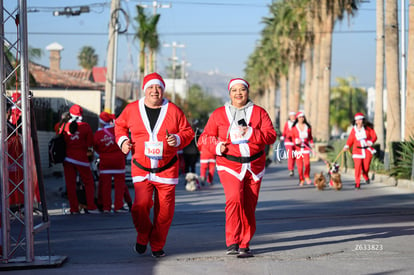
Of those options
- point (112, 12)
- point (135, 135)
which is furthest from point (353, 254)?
point (112, 12)

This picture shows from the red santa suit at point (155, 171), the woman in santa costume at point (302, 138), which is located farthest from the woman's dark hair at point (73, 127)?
the woman in santa costume at point (302, 138)

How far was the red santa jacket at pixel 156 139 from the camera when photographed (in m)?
8.74

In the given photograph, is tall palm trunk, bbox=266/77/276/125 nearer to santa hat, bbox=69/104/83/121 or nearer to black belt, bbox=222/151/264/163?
santa hat, bbox=69/104/83/121

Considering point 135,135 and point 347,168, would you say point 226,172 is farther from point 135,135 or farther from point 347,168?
point 347,168

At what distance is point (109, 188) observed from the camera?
14.8m

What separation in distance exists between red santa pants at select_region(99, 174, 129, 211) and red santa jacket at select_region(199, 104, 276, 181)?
574 centimetres

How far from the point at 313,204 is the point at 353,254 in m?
7.42

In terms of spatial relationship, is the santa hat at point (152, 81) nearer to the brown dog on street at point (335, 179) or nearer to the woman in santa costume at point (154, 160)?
the woman in santa costume at point (154, 160)

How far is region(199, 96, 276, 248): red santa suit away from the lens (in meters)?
8.73

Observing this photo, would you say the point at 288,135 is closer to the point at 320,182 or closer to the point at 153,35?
the point at 320,182

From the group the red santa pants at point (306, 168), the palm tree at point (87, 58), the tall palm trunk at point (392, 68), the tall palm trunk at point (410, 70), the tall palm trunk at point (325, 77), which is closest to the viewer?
the red santa pants at point (306, 168)

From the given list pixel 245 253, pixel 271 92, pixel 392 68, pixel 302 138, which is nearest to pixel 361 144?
pixel 302 138

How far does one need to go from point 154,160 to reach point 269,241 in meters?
2.09

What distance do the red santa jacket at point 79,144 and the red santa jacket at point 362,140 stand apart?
331 inches
